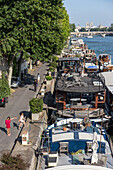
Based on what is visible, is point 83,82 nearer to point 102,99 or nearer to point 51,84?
point 102,99

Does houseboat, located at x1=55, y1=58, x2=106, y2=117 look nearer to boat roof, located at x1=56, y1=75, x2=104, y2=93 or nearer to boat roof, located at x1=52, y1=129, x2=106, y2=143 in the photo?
boat roof, located at x1=56, y1=75, x2=104, y2=93

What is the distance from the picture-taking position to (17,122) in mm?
19562

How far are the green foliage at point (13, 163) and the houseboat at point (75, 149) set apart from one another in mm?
1444

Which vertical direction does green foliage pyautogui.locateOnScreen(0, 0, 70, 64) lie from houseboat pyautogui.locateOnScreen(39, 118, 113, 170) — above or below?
above

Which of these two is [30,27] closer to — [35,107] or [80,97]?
[80,97]

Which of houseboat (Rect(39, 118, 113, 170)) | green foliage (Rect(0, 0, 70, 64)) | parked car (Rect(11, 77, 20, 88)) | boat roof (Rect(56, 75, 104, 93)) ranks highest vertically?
green foliage (Rect(0, 0, 70, 64))

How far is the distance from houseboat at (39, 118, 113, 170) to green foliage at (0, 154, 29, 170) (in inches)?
56.9

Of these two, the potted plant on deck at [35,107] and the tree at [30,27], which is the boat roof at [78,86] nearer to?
the potted plant on deck at [35,107]

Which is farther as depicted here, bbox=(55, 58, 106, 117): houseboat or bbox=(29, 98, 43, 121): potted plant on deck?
bbox=(55, 58, 106, 117): houseboat

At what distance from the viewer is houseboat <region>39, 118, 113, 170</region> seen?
13.7 meters

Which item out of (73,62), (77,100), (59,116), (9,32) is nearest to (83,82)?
(77,100)

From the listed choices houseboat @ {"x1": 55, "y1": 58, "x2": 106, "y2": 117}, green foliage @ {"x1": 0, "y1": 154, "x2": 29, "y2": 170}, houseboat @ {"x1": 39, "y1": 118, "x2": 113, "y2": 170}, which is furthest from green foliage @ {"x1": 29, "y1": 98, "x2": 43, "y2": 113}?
green foliage @ {"x1": 0, "y1": 154, "x2": 29, "y2": 170}

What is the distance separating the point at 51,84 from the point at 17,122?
12.7 meters

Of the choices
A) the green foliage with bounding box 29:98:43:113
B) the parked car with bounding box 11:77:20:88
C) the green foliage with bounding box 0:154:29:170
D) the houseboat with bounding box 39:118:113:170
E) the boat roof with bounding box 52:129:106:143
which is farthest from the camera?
the parked car with bounding box 11:77:20:88
